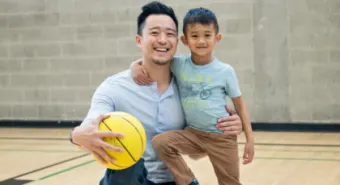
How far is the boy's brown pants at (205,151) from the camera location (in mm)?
2467

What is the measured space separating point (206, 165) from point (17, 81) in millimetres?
4819

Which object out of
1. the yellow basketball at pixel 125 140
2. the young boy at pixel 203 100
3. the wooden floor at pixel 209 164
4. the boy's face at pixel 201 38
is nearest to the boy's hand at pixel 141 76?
the young boy at pixel 203 100

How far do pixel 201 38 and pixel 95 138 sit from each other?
85cm

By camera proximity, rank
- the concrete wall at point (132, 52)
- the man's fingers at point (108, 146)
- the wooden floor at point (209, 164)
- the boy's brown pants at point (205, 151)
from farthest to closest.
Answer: the concrete wall at point (132, 52) → the wooden floor at point (209, 164) → the boy's brown pants at point (205, 151) → the man's fingers at point (108, 146)

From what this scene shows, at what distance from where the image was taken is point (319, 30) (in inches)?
271

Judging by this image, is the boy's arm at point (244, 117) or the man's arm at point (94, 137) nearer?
the man's arm at point (94, 137)

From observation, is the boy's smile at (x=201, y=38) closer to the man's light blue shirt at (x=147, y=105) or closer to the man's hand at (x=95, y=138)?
the man's light blue shirt at (x=147, y=105)

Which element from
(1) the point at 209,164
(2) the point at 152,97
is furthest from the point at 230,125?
(1) the point at 209,164

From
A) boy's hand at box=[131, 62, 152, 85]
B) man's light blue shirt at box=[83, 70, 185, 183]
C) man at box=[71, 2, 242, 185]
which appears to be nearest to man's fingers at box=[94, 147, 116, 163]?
man at box=[71, 2, 242, 185]

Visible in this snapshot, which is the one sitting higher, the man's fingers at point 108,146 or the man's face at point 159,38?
the man's face at point 159,38

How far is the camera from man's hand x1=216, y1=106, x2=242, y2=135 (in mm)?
2529

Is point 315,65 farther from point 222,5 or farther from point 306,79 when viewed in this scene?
point 222,5

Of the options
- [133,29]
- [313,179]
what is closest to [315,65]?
[133,29]

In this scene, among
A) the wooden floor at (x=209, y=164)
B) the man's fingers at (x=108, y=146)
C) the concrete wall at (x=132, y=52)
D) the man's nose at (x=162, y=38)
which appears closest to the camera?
the man's fingers at (x=108, y=146)
